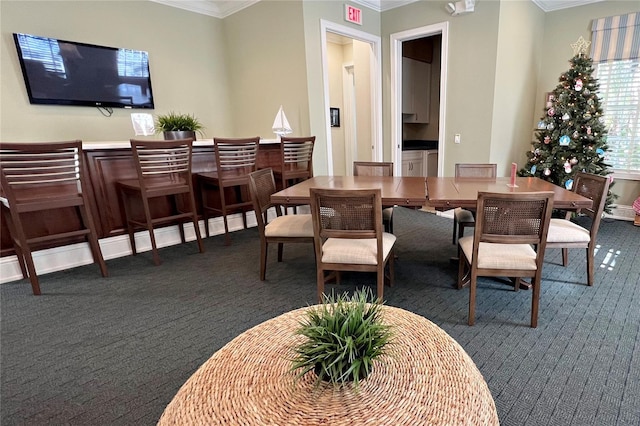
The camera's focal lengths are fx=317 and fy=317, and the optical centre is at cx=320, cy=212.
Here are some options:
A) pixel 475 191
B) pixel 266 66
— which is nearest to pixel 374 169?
pixel 475 191

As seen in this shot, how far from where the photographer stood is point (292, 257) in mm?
3088

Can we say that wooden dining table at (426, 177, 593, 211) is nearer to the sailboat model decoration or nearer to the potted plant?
the sailboat model decoration

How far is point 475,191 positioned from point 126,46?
4522mm

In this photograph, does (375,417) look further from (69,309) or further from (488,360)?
(69,309)

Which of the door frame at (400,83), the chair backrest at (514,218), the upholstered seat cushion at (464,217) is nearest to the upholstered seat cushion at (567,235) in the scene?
the chair backrest at (514,218)

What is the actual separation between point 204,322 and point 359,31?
4206mm

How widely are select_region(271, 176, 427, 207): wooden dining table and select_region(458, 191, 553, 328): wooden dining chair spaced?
1.36 feet

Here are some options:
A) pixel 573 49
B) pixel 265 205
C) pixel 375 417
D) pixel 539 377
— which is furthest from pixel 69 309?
pixel 573 49

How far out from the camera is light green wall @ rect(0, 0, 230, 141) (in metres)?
3.41

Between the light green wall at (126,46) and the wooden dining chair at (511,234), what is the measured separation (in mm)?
4422

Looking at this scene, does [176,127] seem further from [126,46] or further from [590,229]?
[590,229]

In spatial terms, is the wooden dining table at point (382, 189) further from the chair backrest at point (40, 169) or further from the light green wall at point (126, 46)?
the light green wall at point (126, 46)

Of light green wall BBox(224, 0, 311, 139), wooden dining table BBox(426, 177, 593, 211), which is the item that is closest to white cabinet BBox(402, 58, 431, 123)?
light green wall BBox(224, 0, 311, 139)

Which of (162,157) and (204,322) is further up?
(162,157)
